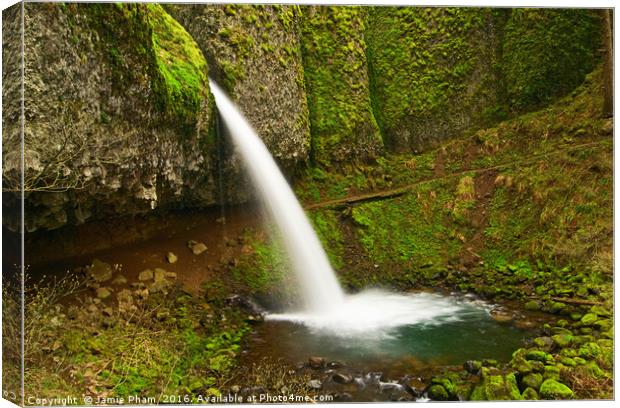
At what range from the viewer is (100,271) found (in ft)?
19.3

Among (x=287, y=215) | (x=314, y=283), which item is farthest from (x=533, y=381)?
(x=287, y=215)

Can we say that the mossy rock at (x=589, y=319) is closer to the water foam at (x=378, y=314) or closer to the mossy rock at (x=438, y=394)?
the water foam at (x=378, y=314)

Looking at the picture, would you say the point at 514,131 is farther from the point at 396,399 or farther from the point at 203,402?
the point at 203,402

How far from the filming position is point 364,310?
698 centimetres

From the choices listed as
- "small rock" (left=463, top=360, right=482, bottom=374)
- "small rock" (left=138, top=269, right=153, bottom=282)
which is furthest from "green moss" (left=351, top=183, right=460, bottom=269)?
"small rock" (left=138, top=269, right=153, bottom=282)

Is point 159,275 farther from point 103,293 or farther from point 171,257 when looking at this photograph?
point 103,293

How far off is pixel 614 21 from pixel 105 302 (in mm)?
7087

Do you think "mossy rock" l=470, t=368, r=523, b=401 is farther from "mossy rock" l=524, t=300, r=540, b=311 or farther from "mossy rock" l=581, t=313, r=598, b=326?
"mossy rock" l=524, t=300, r=540, b=311

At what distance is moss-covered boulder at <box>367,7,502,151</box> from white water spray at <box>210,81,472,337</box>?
3189mm

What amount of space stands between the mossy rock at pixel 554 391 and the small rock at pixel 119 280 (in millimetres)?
5194

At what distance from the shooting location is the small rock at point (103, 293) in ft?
18.4

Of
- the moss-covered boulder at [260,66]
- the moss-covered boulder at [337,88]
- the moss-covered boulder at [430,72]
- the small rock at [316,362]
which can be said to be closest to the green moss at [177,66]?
the moss-covered boulder at [260,66]

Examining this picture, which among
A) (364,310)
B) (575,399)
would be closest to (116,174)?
(364,310)

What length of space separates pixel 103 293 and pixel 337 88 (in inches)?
285
